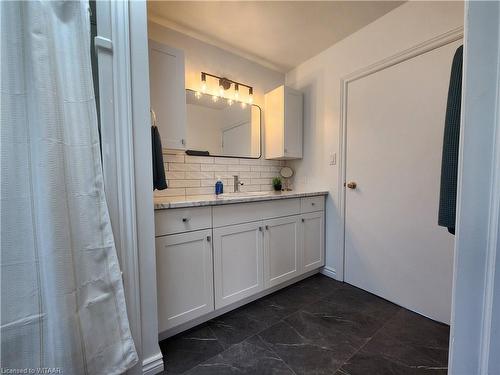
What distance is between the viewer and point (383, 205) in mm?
1847

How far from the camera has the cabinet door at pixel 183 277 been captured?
1.32 m

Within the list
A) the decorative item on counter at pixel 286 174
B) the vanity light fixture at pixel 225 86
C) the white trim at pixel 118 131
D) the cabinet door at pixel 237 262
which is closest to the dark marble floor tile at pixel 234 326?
the cabinet door at pixel 237 262

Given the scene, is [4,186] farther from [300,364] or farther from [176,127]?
[300,364]

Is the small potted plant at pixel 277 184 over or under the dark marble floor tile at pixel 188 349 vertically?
over

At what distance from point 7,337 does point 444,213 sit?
1.58 m

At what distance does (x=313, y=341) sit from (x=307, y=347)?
69mm

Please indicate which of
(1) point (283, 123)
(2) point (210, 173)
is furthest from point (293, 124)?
(2) point (210, 173)

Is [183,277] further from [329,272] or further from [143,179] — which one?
[329,272]

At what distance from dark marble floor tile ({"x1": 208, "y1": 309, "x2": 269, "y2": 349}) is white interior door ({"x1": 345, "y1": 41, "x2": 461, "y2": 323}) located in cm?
109

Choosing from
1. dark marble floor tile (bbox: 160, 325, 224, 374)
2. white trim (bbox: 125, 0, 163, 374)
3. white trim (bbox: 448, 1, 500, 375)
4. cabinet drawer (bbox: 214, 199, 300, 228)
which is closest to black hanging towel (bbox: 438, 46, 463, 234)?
white trim (bbox: 448, 1, 500, 375)

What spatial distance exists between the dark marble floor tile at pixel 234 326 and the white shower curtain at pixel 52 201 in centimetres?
68

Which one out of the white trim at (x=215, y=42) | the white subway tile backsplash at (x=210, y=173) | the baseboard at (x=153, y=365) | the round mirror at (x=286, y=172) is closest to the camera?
the baseboard at (x=153, y=365)

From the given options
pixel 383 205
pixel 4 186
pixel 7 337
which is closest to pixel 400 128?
pixel 383 205

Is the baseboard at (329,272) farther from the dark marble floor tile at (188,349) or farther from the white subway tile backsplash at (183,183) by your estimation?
the white subway tile backsplash at (183,183)
